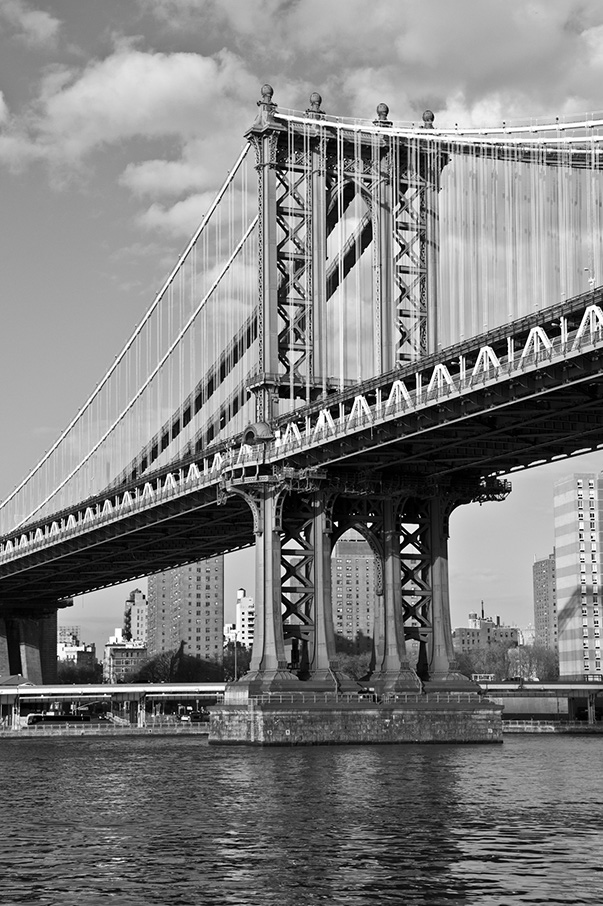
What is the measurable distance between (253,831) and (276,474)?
132ft

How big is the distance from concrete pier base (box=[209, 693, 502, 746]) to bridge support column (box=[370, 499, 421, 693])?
1132mm

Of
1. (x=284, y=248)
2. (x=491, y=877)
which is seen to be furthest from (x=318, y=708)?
(x=491, y=877)

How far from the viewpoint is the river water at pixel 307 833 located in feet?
91.8

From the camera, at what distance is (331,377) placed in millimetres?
80625

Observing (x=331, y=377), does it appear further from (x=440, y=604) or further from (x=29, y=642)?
(x=29, y=642)

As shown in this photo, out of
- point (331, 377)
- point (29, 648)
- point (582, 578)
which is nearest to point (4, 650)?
point (29, 648)

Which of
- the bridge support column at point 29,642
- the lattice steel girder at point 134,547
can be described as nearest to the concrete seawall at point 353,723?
the lattice steel girder at point 134,547

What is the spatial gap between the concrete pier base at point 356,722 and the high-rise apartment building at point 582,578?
10105 centimetres

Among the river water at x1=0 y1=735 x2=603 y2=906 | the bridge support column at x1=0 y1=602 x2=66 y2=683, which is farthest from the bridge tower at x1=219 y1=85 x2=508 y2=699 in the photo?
the bridge support column at x1=0 y1=602 x2=66 y2=683

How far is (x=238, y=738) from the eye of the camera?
241 feet

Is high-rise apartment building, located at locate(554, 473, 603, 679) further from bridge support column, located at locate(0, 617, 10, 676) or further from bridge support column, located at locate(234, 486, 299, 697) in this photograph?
bridge support column, located at locate(234, 486, 299, 697)

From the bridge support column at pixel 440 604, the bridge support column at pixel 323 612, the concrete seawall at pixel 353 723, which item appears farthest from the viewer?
the bridge support column at pixel 440 604

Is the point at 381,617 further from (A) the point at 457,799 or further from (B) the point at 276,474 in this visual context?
(A) the point at 457,799

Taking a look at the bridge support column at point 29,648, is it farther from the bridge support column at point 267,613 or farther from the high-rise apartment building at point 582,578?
the bridge support column at point 267,613
